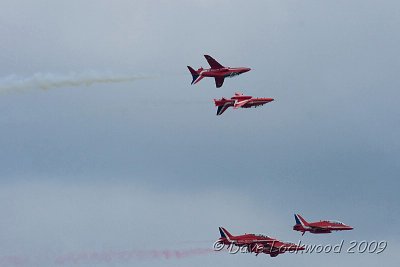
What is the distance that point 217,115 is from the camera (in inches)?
7854

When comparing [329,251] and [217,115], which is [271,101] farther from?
[329,251]

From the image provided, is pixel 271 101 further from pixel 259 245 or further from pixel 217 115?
pixel 259 245

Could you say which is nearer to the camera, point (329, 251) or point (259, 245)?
point (329, 251)

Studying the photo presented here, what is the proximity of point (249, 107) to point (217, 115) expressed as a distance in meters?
4.61

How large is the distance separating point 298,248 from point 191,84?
27293 millimetres

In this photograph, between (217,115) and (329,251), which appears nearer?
(329,251)

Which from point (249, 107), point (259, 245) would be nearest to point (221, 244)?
point (259, 245)

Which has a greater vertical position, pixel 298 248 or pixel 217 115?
pixel 217 115

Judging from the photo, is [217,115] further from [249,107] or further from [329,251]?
[329,251]

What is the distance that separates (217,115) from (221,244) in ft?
59.1

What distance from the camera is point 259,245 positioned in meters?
200

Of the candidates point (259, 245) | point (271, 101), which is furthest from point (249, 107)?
point (259, 245)

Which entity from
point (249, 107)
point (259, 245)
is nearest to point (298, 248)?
point (259, 245)

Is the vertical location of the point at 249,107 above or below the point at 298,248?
above
